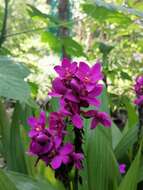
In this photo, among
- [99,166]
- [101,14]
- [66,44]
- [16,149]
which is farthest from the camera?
[66,44]

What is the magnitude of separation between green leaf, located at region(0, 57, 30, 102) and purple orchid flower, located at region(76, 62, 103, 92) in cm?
11

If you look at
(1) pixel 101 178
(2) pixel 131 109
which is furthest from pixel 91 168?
(2) pixel 131 109

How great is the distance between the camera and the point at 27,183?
92 centimetres

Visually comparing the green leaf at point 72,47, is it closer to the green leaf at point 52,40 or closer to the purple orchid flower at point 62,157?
the green leaf at point 52,40

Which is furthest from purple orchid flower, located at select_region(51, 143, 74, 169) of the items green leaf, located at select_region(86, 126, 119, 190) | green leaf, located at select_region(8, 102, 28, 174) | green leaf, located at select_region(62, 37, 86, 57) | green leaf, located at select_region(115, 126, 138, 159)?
green leaf, located at select_region(62, 37, 86, 57)

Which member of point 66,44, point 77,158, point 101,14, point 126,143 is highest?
point 101,14

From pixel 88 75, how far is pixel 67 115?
0.09 m

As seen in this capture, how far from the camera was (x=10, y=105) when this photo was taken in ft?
10.3

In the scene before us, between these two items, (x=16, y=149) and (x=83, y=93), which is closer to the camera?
(x=83, y=93)

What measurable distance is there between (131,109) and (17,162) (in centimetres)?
54

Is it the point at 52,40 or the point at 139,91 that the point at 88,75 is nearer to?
the point at 139,91

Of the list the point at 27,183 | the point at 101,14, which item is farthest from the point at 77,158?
the point at 101,14

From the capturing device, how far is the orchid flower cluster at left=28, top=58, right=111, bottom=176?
2.72 ft

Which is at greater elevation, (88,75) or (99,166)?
(88,75)
